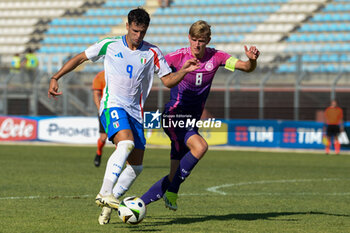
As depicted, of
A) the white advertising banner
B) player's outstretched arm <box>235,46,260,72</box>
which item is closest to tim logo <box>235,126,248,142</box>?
the white advertising banner

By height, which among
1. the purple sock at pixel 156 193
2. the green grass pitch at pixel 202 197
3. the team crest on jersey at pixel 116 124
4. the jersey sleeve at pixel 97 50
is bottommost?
the green grass pitch at pixel 202 197

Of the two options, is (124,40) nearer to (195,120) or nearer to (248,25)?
(195,120)

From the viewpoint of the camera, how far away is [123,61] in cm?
713

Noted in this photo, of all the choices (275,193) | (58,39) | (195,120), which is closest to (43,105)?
(58,39)

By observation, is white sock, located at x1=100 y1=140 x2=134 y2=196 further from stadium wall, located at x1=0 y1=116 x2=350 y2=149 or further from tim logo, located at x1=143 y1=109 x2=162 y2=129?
stadium wall, located at x1=0 y1=116 x2=350 y2=149

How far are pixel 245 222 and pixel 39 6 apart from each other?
3435 centimetres

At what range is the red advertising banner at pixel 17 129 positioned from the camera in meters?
27.5

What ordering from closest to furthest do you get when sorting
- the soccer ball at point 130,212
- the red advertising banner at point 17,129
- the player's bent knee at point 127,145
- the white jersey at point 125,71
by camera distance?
the soccer ball at point 130,212 → the player's bent knee at point 127,145 → the white jersey at point 125,71 → the red advertising banner at point 17,129

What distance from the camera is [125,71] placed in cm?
711

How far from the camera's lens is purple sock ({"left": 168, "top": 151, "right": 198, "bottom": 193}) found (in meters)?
7.86

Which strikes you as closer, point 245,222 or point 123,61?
point 123,61

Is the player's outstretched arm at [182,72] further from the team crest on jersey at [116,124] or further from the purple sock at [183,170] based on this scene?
the purple sock at [183,170]

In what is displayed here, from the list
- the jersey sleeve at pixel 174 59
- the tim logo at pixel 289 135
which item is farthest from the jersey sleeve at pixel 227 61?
the tim logo at pixel 289 135

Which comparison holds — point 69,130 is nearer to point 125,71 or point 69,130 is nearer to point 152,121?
point 152,121
